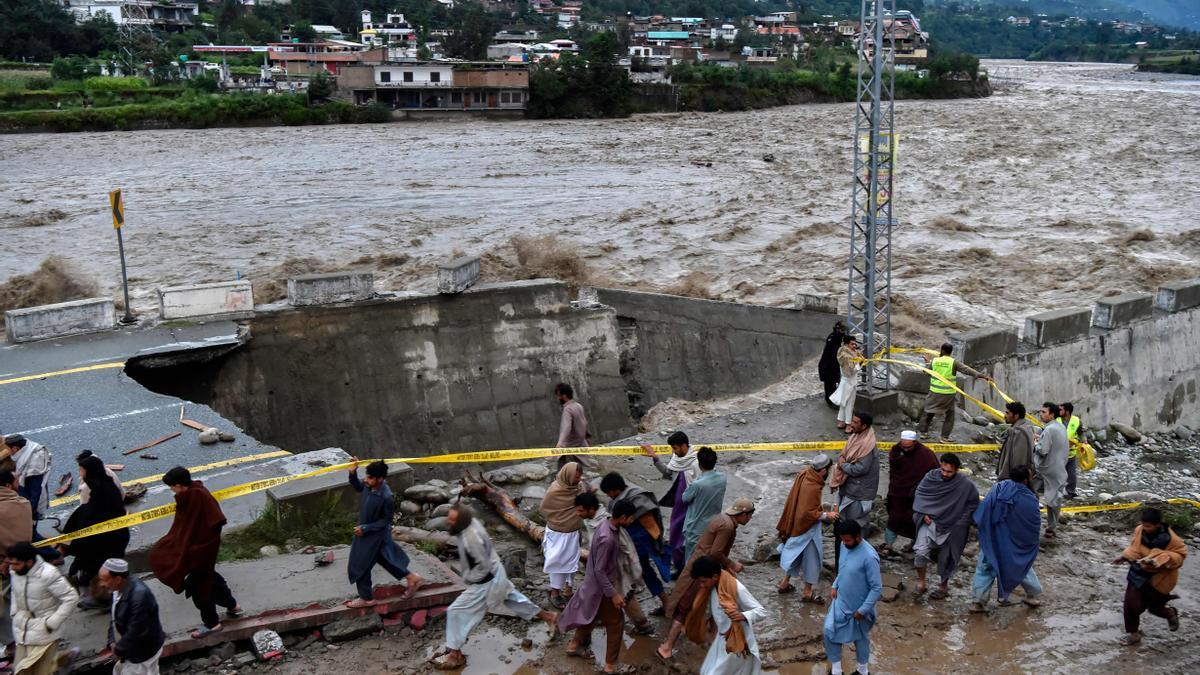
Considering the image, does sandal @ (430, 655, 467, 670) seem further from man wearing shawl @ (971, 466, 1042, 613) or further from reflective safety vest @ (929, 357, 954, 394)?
reflective safety vest @ (929, 357, 954, 394)

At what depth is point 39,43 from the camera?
256 feet

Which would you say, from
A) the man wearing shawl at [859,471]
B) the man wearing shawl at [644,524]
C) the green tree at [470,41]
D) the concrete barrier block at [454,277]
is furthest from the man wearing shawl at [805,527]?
the green tree at [470,41]

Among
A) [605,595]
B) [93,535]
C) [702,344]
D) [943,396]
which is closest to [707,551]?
[605,595]

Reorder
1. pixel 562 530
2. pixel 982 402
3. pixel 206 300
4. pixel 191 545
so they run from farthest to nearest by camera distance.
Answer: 1. pixel 206 300
2. pixel 982 402
3. pixel 562 530
4. pixel 191 545

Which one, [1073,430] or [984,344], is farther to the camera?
[984,344]

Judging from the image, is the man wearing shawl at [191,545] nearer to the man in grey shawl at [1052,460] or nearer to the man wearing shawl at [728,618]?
the man wearing shawl at [728,618]

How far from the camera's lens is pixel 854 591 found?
22.4ft

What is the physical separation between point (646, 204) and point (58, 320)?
2624 centimetres

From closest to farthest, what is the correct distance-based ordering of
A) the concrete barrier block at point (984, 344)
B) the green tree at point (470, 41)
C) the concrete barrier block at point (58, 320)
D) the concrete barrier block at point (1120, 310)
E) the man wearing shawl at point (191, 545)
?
the man wearing shawl at point (191, 545) < the concrete barrier block at point (58, 320) < the concrete barrier block at point (984, 344) < the concrete barrier block at point (1120, 310) < the green tree at point (470, 41)

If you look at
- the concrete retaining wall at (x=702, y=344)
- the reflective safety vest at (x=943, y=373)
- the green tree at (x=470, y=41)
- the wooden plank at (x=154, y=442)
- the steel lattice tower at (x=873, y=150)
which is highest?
the green tree at (x=470, y=41)

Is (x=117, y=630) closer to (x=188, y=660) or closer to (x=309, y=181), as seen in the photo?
(x=188, y=660)

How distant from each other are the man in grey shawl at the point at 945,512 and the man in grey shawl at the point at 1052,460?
6.19 ft

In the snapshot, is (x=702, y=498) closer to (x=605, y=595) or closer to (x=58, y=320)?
(x=605, y=595)

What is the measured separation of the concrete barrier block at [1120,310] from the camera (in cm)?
1647
